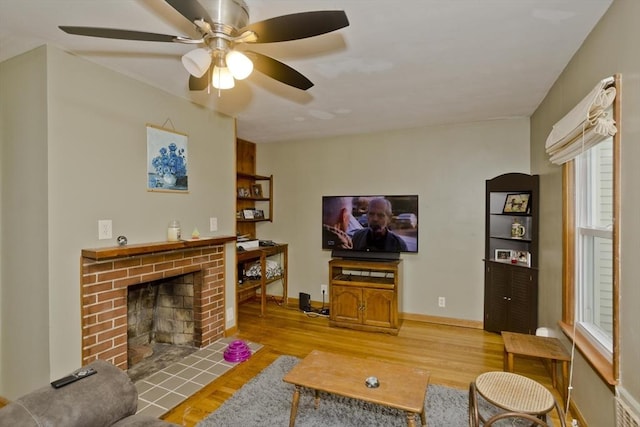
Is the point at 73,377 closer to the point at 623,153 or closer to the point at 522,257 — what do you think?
the point at 623,153

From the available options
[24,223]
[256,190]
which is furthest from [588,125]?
[256,190]

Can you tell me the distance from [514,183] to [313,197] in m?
2.46

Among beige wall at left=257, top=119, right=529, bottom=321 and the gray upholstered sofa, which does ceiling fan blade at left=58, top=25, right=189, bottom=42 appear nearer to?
the gray upholstered sofa

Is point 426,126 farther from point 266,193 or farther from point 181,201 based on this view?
point 181,201

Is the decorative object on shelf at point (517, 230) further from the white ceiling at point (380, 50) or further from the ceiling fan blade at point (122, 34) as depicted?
the ceiling fan blade at point (122, 34)

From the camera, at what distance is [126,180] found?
2602mm

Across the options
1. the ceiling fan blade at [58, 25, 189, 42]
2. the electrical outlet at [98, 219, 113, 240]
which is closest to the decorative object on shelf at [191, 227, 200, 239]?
the electrical outlet at [98, 219, 113, 240]

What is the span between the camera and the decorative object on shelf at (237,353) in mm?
3003

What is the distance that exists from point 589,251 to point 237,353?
2839 mm

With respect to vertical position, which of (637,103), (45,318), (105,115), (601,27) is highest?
(601,27)

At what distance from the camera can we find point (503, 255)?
3.75 metres

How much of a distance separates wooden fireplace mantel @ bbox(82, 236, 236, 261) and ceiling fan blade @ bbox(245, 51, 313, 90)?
159 centimetres

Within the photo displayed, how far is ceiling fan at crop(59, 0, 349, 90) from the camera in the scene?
1.28 meters

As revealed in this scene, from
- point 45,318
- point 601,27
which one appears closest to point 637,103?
point 601,27
